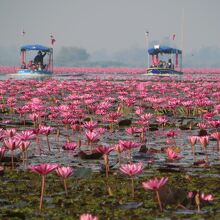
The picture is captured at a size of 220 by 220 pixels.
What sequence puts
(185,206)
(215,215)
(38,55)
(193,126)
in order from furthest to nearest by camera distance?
(38,55) < (193,126) < (185,206) < (215,215)

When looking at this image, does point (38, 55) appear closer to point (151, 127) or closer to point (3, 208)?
point (151, 127)

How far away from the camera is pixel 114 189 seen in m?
4.30

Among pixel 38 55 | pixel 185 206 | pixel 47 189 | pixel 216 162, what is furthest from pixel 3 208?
pixel 38 55

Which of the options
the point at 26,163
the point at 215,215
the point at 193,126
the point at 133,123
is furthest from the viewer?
the point at 133,123

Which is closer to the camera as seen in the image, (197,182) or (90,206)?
(90,206)

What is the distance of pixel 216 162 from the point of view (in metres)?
5.73

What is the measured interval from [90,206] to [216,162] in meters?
2.46

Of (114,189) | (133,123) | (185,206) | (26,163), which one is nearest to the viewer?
(185,206)

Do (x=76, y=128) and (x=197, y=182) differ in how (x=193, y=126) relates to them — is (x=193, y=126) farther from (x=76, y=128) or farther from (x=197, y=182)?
(x=197, y=182)

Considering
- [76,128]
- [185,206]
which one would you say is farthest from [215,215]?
[76,128]

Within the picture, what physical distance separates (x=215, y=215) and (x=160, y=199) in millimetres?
445

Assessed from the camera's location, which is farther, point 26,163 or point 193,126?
point 193,126

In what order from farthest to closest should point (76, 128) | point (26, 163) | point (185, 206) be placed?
point (76, 128)
point (26, 163)
point (185, 206)

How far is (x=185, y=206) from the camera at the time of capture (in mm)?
3650
